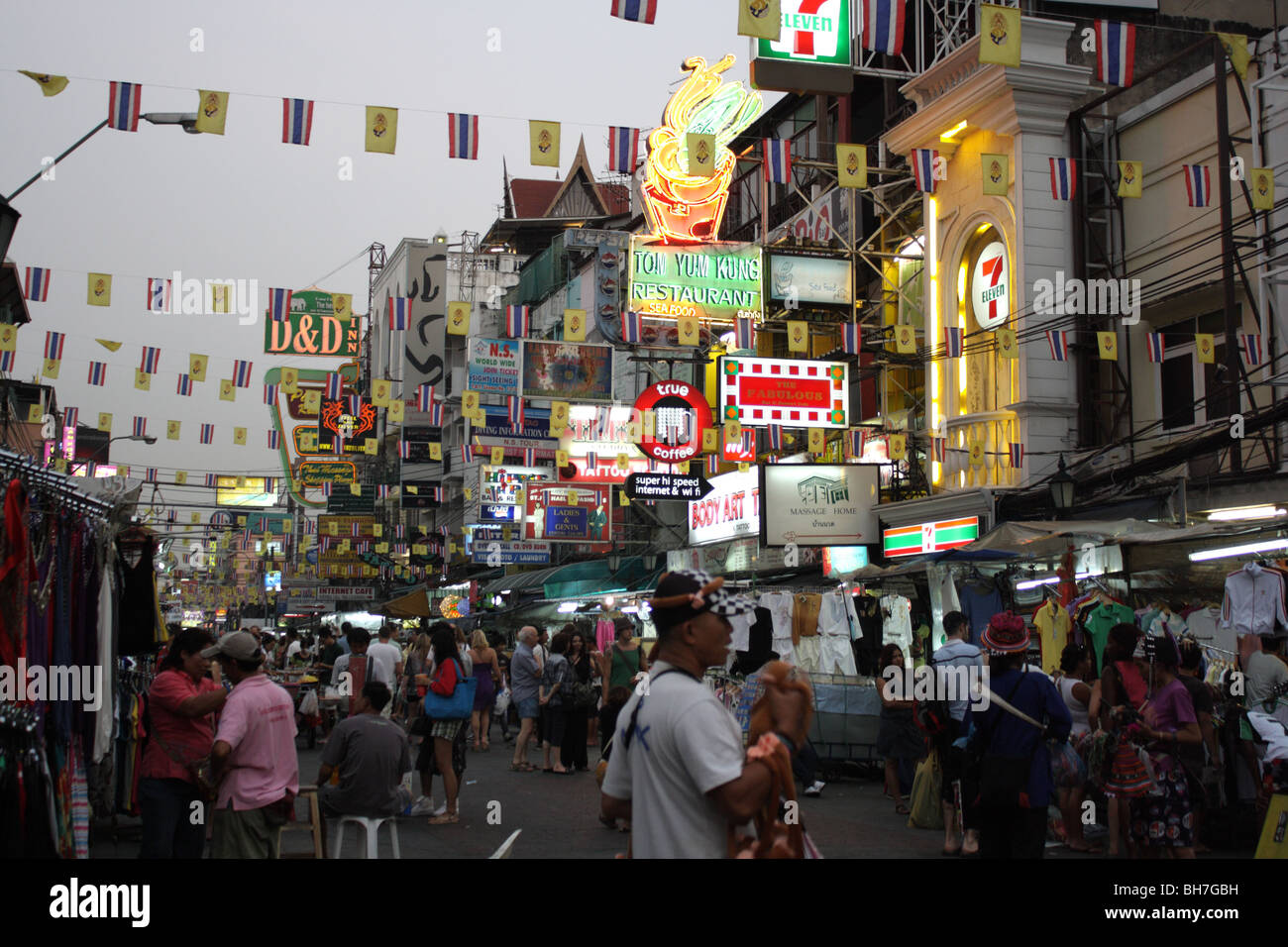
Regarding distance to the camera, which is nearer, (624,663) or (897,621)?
(624,663)

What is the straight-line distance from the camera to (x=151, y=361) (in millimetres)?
25953

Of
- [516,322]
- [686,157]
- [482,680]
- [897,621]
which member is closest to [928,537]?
[897,621]

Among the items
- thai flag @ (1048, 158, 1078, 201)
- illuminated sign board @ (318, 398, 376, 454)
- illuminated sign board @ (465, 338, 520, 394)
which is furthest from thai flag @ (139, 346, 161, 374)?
illuminated sign board @ (318, 398, 376, 454)

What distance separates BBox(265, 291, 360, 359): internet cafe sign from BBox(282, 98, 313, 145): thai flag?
21.5 metres

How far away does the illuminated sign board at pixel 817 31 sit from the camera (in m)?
25.2

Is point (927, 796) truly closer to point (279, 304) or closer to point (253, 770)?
point (253, 770)

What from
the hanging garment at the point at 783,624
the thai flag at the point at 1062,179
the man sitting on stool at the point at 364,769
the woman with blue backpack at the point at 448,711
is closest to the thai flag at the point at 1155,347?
the thai flag at the point at 1062,179

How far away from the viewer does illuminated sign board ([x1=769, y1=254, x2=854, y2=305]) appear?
28.0 m

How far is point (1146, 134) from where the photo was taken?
69.3 feet

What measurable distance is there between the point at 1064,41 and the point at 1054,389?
19.9 ft

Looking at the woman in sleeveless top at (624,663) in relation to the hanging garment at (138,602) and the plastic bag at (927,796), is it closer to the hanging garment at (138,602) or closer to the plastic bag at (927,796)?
the plastic bag at (927,796)

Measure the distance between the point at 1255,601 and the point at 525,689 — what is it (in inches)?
415
